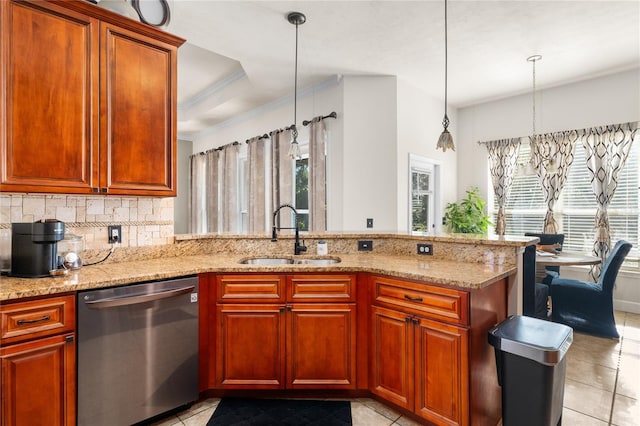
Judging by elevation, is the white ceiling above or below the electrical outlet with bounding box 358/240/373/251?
above

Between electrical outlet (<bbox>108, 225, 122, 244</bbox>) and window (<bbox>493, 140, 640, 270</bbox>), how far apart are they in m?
5.23

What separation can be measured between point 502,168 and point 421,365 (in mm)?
4285

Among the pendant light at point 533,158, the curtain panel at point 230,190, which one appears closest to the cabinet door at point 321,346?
the pendant light at point 533,158

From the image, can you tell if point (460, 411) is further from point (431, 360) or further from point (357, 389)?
point (357, 389)

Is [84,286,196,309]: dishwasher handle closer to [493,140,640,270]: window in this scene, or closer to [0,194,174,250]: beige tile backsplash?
[0,194,174,250]: beige tile backsplash

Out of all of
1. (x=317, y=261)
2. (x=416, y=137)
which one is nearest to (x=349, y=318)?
(x=317, y=261)

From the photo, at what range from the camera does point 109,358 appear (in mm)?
1836

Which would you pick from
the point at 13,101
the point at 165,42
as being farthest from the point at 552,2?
the point at 13,101

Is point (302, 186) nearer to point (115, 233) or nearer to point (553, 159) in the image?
point (115, 233)

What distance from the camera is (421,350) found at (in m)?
1.96

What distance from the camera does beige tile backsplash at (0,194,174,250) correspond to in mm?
2071

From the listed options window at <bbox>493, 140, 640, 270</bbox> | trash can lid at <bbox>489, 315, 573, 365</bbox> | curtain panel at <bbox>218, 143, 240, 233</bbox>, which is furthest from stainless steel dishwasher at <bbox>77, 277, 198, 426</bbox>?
window at <bbox>493, 140, 640, 270</bbox>

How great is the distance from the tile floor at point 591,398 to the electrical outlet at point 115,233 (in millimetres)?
1246

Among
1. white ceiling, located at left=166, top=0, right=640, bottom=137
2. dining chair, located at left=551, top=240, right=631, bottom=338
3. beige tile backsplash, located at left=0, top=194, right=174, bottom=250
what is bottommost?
dining chair, located at left=551, top=240, right=631, bottom=338
